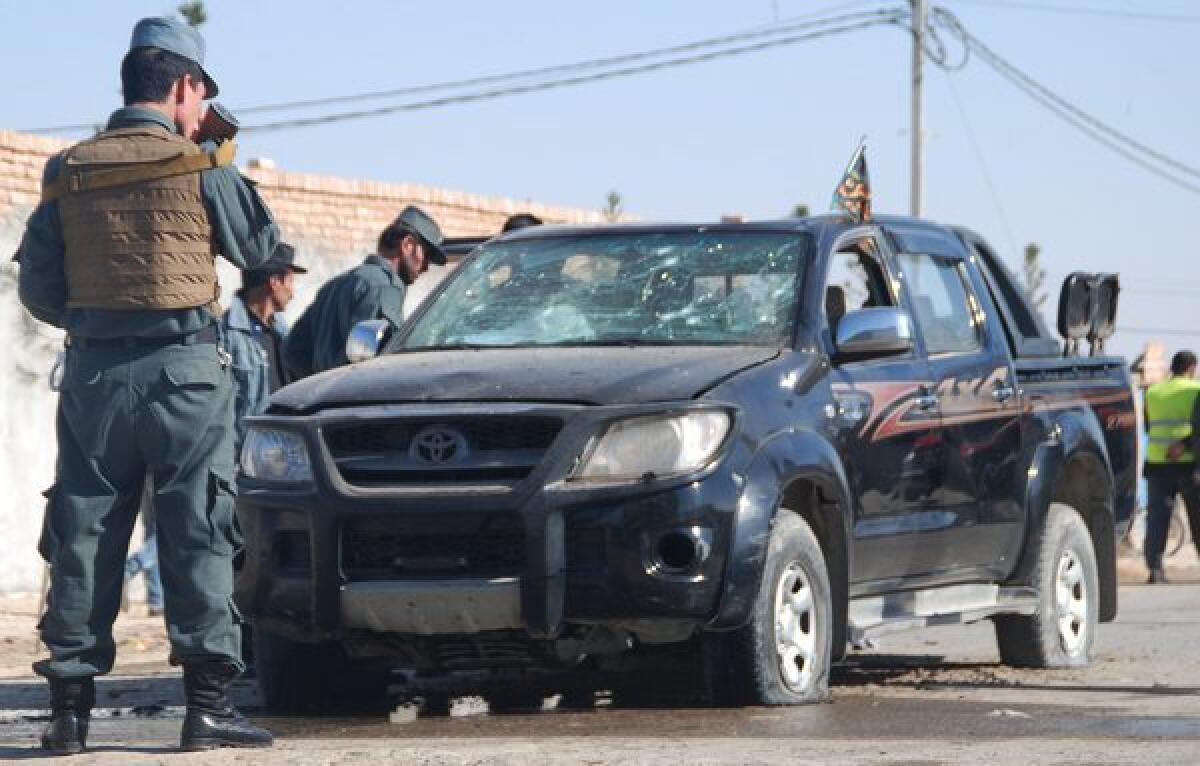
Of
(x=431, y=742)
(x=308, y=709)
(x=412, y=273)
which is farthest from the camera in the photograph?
(x=412, y=273)

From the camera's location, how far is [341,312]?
10.8 m

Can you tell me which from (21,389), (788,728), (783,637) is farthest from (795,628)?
(21,389)

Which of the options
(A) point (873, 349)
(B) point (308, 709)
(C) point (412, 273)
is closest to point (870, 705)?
(A) point (873, 349)

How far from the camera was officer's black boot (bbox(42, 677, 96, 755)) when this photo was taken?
6.98 metres

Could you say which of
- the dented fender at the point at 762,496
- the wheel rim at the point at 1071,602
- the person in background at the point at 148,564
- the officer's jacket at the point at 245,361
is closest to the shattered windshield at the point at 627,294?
the dented fender at the point at 762,496

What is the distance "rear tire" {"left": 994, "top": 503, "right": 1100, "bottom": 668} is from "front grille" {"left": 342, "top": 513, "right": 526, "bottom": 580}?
11.4ft

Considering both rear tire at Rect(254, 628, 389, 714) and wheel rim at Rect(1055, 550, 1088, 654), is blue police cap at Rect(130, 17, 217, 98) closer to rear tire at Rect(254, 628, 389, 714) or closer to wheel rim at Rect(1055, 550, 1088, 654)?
rear tire at Rect(254, 628, 389, 714)

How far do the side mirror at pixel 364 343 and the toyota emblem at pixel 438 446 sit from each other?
131 centimetres

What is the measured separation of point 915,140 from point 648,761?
3583 centimetres

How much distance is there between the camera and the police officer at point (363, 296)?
10.8 metres

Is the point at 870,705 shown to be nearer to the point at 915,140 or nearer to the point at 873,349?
the point at 873,349

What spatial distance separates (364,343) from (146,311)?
94.6 inches

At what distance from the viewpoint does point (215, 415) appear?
23.0 feet

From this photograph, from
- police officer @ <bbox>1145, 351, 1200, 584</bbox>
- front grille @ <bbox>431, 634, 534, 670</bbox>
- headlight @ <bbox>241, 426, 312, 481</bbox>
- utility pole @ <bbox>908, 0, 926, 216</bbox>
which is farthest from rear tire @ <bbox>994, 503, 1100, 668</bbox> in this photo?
utility pole @ <bbox>908, 0, 926, 216</bbox>
